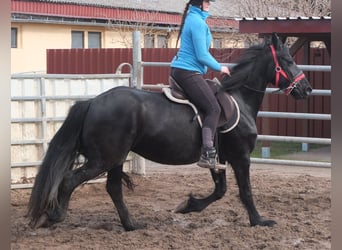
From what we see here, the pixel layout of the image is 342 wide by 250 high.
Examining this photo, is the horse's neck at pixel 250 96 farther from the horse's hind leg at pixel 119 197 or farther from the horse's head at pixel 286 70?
the horse's hind leg at pixel 119 197

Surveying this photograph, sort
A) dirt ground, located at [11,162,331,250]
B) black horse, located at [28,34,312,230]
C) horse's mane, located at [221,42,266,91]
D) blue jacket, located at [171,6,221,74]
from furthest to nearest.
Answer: horse's mane, located at [221,42,266,91] < blue jacket, located at [171,6,221,74] < black horse, located at [28,34,312,230] < dirt ground, located at [11,162,331,250]

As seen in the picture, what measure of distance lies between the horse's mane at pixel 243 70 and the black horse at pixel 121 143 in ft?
0.04

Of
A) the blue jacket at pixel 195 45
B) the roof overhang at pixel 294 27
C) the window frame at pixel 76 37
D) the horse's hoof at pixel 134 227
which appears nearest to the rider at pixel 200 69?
the blue jacket at pixel 195 45

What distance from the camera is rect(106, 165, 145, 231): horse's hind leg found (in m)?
5.28

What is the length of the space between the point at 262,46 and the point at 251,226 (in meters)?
1.76

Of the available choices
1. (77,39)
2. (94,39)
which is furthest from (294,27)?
(94,39)

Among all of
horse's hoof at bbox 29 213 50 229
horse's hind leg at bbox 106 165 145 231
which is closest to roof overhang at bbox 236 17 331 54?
horse's hind leg at bbox 106 165 145 231

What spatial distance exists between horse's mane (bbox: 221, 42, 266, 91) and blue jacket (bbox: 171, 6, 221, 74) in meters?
0.35

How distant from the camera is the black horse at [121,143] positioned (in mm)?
4898

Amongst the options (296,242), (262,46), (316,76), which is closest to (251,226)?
(296,242)

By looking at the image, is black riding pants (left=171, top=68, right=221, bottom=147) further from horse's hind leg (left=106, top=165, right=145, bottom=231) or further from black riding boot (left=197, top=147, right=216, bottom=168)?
horse's hind leg (left=106, top=165, right=145, bottom=231)

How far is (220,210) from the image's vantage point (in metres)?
6.10

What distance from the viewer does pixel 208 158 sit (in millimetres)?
5070

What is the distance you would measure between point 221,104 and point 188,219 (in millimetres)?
1290
